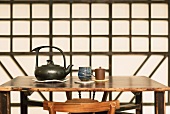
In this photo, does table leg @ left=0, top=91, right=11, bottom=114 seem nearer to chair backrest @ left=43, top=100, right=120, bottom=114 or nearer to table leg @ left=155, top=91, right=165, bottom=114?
chair backrest @ left=43, top=100, right=120, bottom=114

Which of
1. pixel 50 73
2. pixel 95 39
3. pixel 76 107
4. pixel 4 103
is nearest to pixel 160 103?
pixel 76 107

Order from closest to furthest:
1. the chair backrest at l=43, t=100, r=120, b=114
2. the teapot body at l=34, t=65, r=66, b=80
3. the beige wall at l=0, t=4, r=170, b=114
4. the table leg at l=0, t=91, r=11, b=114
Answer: the chair backrest at l=43, t=100, r=120, b=114, the table leg at l=0, t=91, r=11, b=114, the teapot body at l=34, t=65, r=66, b=80, the beige wall at l=0, t=4, r=170, b=114

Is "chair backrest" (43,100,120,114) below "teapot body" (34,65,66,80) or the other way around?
below

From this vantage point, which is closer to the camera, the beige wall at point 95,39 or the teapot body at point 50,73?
the teapot body at point 50,73

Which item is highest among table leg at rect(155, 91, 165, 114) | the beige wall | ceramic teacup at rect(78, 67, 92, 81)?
the beige wall

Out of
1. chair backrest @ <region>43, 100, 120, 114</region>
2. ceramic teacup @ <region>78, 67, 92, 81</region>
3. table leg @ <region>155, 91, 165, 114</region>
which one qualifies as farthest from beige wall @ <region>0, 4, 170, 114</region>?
chair backrest @ <region>43, 100, 120, 114</region>

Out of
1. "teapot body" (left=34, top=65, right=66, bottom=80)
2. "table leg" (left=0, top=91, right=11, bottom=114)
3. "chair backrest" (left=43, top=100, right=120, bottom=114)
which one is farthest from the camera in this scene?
"teapot body" (left=34, top=65, right=66, bottom=80)

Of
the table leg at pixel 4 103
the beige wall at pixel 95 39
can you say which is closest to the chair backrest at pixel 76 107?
the table leg at pixel 4 103

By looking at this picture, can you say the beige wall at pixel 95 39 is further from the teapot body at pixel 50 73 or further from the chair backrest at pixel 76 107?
the chair backrest at pixel 76 107

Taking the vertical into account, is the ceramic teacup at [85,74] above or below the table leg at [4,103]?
above

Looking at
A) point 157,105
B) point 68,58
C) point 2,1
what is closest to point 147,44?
point 68,58

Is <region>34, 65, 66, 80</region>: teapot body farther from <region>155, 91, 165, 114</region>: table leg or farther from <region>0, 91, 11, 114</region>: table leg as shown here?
<region>155, 91, 165, 114</region>: table leg

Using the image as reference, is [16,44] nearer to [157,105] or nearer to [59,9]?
[59,9]

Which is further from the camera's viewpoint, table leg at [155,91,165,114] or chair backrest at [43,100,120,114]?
table leg at [155,91,165,114]
